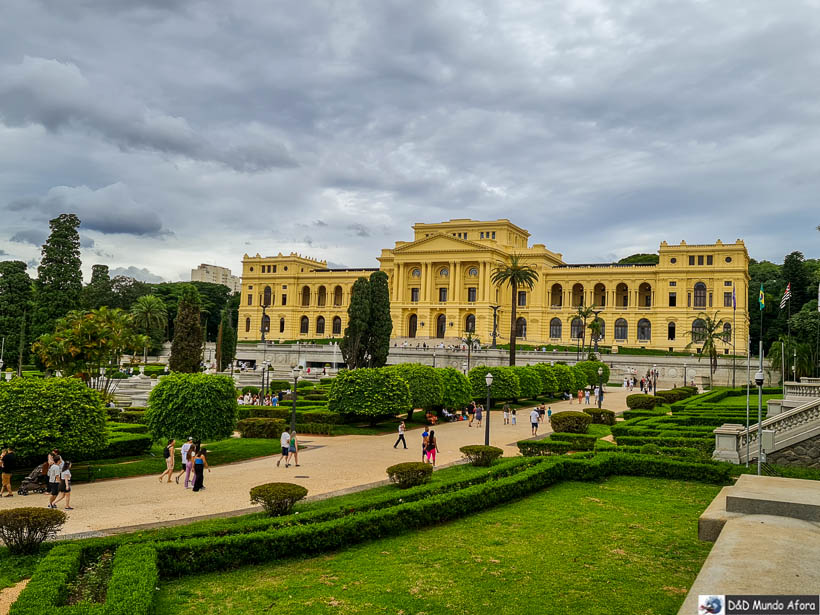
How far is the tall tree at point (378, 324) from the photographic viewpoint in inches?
1636

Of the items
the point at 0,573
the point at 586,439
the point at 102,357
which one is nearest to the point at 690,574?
the point at 0,573

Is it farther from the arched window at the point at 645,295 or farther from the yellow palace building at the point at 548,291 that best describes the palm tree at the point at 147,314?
the arched window at the point at 645,295

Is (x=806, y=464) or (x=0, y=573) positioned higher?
(x=806, y=464)

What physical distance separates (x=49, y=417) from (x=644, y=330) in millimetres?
85716

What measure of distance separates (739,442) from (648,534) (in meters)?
10.2

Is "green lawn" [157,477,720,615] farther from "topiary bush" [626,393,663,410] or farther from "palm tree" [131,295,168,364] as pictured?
"palm tree" [131,295,168,364]

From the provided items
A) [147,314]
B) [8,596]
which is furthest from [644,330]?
[8,596]

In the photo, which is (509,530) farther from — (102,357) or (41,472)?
(102,357)

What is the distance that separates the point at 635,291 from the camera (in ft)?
308

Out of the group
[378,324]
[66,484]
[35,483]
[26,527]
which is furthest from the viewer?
[378,324]

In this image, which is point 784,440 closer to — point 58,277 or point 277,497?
point 277,497

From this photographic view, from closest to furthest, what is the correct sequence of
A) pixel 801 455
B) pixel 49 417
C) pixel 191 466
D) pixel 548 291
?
pixel 49 417
pixel 191 466
pixel 801 455
pixel 548 291

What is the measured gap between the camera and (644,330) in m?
93.1

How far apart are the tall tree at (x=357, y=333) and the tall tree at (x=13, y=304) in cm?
4418
